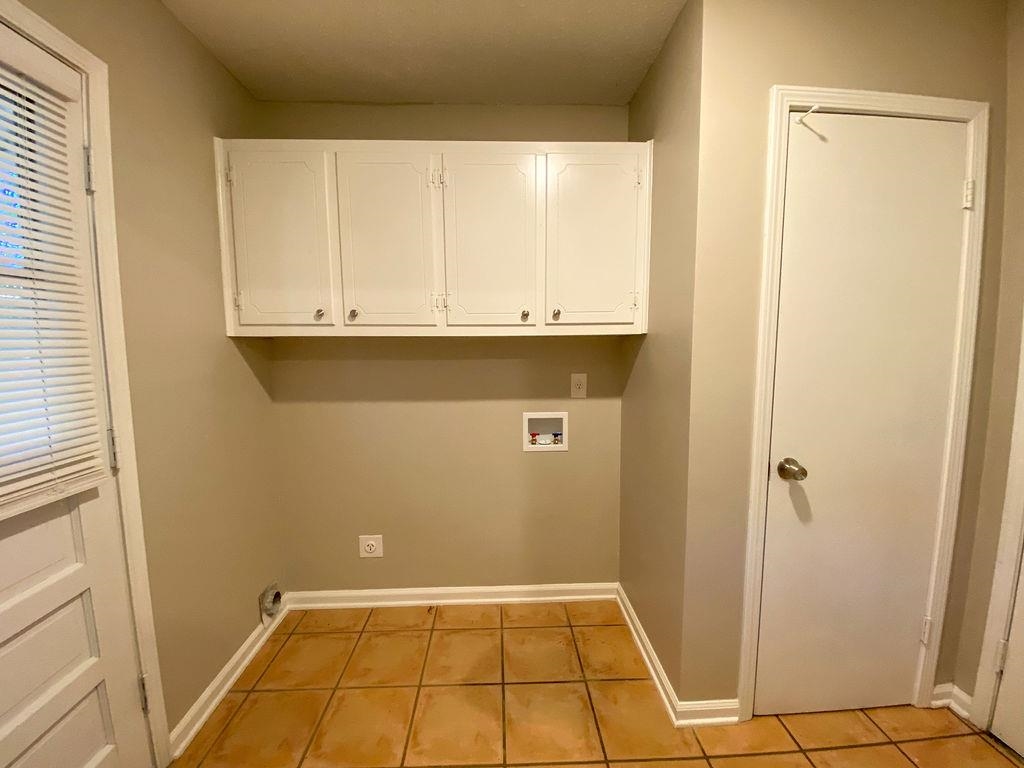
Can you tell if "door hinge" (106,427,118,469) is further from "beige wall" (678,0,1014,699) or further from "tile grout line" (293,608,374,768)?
"beige wall" (678,0,1014,699)

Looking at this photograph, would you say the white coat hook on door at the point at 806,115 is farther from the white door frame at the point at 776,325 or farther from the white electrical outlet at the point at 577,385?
the white electrical outlet at the point at 577,385

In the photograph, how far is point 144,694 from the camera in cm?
123

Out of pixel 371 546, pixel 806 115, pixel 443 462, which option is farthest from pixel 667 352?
pixel 371 546

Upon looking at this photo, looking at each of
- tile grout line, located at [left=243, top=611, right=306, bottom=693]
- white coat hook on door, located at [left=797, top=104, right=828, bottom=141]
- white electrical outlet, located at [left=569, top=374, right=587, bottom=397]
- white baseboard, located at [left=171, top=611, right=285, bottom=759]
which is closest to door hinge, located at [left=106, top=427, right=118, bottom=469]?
white baseboard, located at [left=171, top=611, right=285, bottom=759]

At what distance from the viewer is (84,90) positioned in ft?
3.41

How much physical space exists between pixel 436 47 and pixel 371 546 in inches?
89.5

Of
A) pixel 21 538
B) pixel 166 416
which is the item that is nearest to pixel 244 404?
pixel 166 416

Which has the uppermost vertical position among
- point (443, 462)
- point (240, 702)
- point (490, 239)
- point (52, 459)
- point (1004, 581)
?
point (490, 239)

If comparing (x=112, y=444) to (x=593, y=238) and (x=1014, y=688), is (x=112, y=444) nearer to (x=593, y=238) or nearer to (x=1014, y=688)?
(x=593, y=238)

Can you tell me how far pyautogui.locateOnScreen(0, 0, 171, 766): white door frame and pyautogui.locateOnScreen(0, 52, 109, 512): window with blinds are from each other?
1.3 inches

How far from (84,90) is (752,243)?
1987 mm

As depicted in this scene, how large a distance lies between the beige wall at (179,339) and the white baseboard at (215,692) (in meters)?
0.04

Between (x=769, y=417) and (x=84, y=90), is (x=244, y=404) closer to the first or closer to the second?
(x=84, y=90)

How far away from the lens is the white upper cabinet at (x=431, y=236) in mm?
1582
